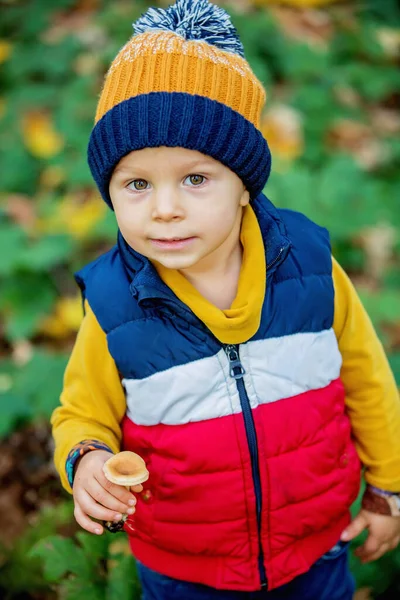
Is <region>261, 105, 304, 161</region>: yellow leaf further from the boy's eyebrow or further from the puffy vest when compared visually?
the boy's eyebrow

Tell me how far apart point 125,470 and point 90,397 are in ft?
0.98

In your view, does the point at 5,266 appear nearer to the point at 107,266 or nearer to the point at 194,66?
the point at 107,266

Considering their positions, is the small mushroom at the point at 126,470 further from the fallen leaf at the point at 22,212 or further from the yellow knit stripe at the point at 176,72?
the fallen leaf at the point at 22,212

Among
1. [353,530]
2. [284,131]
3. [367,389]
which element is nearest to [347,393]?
[367,389]

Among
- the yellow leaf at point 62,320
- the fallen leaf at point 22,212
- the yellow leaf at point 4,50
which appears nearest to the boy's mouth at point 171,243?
the yellow leaf at point 62,320

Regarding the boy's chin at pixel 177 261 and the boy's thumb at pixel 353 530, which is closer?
the boy's chin at pixel 177 261

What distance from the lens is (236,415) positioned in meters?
1.68

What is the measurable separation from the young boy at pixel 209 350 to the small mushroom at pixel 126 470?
0.25ft

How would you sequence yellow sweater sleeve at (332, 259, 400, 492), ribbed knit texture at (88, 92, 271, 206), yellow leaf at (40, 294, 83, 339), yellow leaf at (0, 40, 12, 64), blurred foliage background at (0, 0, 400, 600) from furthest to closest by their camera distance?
yellow leaf at (0, 40, 12, 64) → yellow leaf at (40, 294, 83, 339) → blurred foliage background at (0, 0, 400, 600) → yellow sweater sleeve at (332, 259, 400, 492) → ribbed knit texture at (88, 92, 271, 206)

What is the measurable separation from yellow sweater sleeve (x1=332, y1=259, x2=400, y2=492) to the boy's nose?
560 mm

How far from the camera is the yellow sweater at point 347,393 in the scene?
1745mm

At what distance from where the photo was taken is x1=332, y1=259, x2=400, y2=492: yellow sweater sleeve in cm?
186

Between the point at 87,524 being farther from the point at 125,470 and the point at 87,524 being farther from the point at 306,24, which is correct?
the point at 306,24

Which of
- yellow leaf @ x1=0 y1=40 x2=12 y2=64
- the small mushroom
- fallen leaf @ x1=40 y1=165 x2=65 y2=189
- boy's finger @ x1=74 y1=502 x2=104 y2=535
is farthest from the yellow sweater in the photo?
yellow leaf @ x1=0 y1=40 x2=12 y2=64
